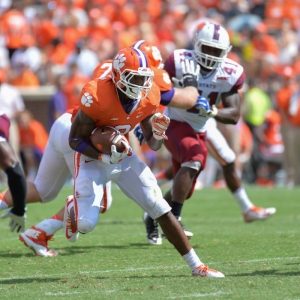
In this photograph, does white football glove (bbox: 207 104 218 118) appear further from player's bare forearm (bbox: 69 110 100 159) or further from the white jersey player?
player's bare forearm (bbox: 69 110 100 159)

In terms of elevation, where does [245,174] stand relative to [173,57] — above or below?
below

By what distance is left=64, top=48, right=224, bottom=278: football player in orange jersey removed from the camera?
182 inches

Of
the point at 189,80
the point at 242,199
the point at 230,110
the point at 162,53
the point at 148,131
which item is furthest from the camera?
the point at 162,53

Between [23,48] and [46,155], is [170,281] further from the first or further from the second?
[23,48]

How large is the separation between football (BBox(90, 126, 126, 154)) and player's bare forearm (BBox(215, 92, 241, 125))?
1.76m

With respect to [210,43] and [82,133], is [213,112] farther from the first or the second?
[82,133]

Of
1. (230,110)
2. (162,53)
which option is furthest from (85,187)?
(162,53)

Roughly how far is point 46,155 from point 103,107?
1277mm

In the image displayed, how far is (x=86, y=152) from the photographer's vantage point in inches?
187

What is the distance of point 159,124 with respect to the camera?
4656 millimetres

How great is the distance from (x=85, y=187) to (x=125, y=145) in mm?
408

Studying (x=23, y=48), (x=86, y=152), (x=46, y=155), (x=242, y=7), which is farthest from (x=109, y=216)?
(x=242, y=7)

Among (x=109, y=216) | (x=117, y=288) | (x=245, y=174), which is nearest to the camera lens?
(x=117, y=288)

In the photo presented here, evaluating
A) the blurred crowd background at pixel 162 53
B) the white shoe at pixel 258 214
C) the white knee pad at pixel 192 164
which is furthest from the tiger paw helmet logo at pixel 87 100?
the blurred crowd background at pixel 162 53
